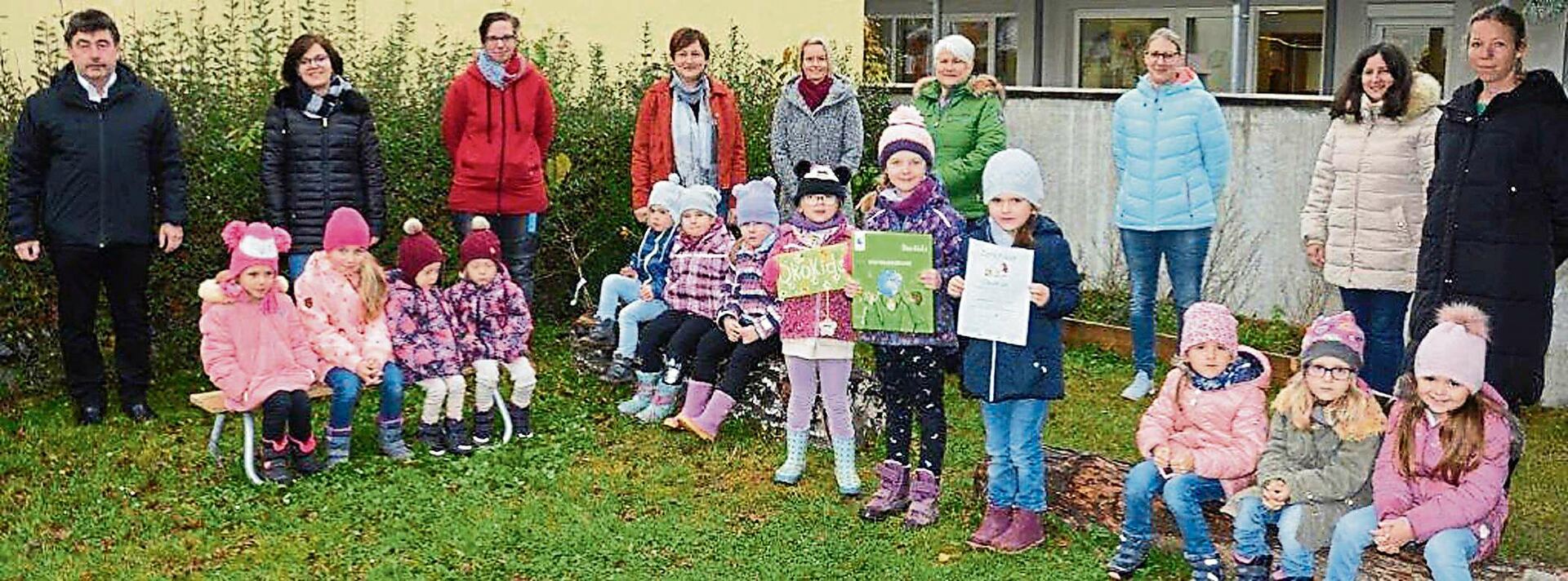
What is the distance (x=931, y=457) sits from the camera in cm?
629

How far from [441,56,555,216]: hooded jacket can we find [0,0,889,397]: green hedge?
0.67m

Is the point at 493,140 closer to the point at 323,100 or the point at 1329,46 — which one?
the point at 323,100

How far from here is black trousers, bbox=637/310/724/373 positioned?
303 inches

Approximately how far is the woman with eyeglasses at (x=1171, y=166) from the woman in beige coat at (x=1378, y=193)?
700mm

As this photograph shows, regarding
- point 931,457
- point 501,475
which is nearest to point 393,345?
point 501,475

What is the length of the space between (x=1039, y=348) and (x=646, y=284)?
9.54ft

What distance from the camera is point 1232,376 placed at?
5.51 m

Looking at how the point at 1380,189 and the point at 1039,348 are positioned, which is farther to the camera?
the point at 1380,189

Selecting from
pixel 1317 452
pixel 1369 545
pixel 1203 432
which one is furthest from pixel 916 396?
pixel 1369 545

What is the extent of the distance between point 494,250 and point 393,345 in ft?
2.12

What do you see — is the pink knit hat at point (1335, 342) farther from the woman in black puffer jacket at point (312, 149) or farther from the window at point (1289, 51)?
the window at point (1289, 51)

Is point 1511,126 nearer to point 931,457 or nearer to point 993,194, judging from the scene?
point 993,194

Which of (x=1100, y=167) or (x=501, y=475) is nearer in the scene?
(x=501, y=475)

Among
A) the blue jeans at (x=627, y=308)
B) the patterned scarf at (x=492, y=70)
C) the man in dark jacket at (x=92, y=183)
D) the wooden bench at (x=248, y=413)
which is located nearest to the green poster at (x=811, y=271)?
the blue jeans at (x=627, y=308)
